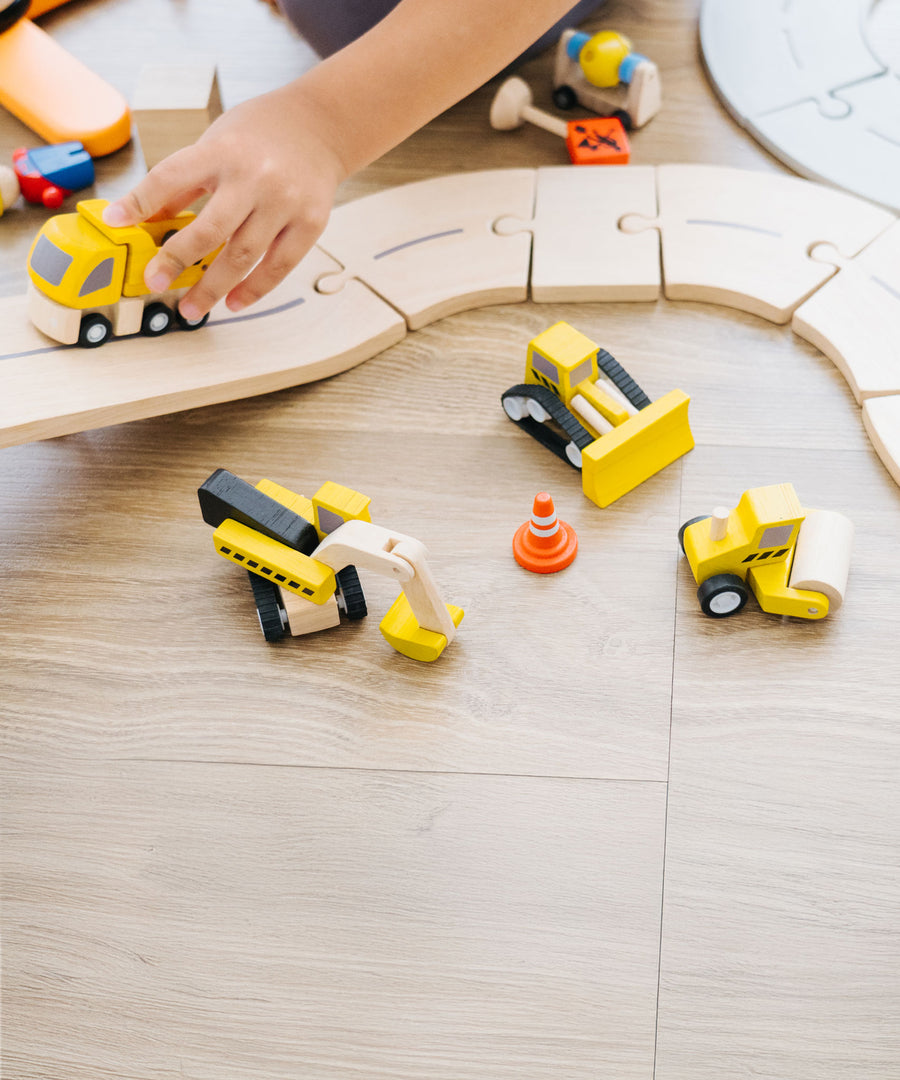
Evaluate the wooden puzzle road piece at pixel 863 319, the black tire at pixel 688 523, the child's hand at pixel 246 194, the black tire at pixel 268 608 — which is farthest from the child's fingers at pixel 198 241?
the wooden puzzle road piece at pixel 863 319

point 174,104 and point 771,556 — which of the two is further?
→ point 174,104

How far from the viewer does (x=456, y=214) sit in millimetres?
1112

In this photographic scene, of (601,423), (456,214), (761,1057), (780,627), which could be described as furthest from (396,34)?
(761,1057)

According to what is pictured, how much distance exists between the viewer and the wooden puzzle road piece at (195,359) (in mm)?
902

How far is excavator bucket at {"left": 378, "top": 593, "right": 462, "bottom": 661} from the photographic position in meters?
0.82

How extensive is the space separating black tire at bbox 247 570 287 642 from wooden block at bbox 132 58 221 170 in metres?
0.55

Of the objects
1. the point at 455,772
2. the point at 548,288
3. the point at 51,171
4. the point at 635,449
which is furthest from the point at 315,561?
the point at 51,171

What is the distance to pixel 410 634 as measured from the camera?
0.82m

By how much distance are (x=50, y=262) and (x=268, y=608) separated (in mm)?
381

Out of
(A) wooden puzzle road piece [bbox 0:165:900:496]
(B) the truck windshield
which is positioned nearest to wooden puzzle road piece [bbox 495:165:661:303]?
(A) wooden puzzle road piece [bbox 0:165:900:496]

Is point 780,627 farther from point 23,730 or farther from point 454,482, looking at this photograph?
point 23,730

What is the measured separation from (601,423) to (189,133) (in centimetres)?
58

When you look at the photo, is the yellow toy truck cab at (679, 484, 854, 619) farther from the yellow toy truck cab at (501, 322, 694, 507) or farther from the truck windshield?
the truck windshield

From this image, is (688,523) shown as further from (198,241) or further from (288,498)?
(198,241)
